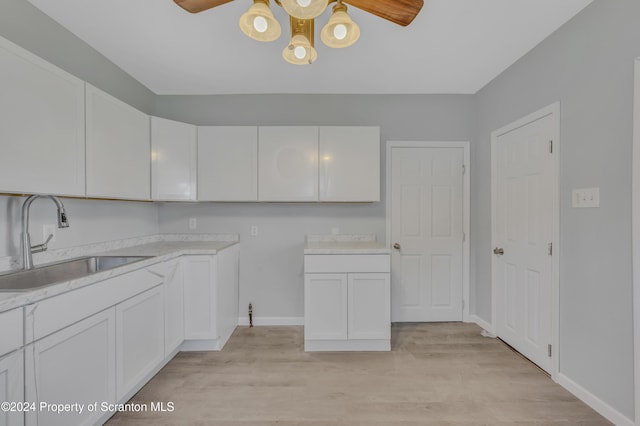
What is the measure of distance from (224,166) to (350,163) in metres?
1.23

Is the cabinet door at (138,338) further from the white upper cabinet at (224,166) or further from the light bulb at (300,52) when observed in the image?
the light bulb at (300,52)

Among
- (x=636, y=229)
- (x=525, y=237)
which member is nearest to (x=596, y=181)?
(x=636, y=229)

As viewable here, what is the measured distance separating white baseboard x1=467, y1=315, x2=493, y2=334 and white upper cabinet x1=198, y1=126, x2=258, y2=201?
2.61m

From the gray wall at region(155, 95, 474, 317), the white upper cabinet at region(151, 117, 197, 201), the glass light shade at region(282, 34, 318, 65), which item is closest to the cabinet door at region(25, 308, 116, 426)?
the white upper cabinet at region(151, 117, 197, 201)

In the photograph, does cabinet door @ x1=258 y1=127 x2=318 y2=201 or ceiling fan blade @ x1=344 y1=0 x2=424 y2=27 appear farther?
cabinet door @ x1=258 y1=127 x2=318 y2=201

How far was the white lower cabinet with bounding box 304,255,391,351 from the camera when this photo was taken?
7.67 feet

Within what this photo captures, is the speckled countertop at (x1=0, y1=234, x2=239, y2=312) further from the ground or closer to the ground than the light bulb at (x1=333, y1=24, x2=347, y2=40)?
closer to the ground

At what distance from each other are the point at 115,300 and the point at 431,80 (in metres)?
3.09

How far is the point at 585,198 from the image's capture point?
174 centimetres

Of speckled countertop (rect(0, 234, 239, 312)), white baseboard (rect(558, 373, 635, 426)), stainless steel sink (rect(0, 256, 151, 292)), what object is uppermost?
speckled countertop (rect(0, 234, 239, 312))

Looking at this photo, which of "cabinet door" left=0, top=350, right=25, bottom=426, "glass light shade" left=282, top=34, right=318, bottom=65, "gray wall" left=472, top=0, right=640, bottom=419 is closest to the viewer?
"cabinet door" left=0, top=350, right=25, bottom=426

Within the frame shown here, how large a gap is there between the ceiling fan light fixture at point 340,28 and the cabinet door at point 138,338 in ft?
6.24

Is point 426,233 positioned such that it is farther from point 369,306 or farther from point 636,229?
point 636,229

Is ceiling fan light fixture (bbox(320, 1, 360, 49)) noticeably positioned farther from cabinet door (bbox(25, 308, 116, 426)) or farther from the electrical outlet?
the electrical outlet
